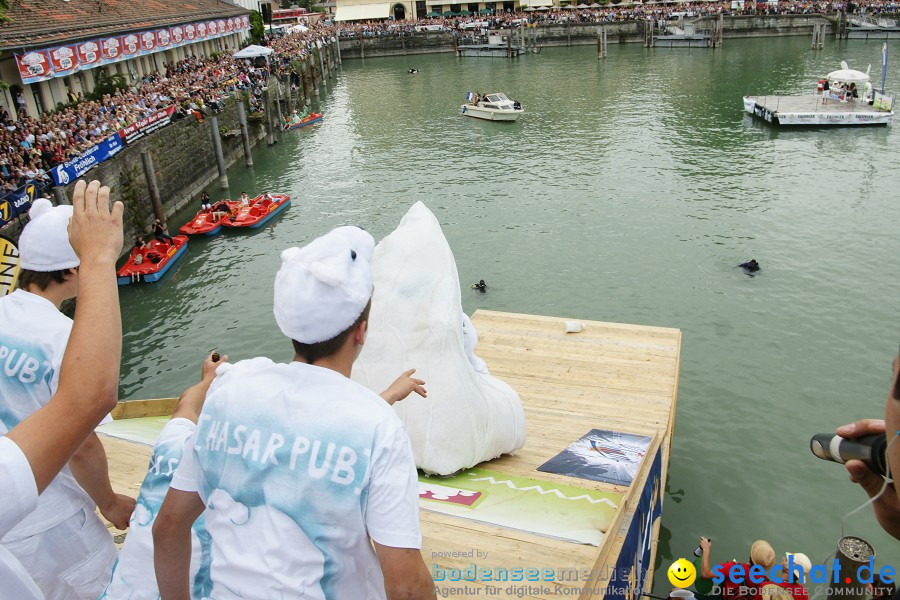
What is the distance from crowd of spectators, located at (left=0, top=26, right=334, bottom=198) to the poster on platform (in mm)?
14278

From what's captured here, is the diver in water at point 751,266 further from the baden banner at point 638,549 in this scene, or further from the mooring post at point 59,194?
the mooring post at point 59,194

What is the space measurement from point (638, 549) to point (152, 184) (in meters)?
20.9

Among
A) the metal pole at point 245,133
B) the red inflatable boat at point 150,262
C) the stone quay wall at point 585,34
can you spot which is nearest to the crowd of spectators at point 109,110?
the metal pole at point 245,133

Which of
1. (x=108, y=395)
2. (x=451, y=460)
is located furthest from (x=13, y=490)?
(x=451, y=460)

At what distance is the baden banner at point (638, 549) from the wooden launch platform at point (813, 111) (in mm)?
30643

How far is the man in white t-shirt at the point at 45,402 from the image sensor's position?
10.6ft

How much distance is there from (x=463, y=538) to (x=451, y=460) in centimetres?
215

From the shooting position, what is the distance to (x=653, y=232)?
21078 millimetres

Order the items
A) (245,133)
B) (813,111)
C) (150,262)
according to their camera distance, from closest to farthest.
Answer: (150,262), (245,133), (813,111)

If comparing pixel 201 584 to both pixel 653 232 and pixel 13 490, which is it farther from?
pixel 653 232

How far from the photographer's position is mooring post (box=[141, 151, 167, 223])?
72.8 feet

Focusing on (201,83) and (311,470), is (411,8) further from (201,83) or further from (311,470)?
(311,470)

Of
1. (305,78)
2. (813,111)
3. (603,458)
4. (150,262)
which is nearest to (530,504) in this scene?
(603,458)

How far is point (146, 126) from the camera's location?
24109 millimetres
